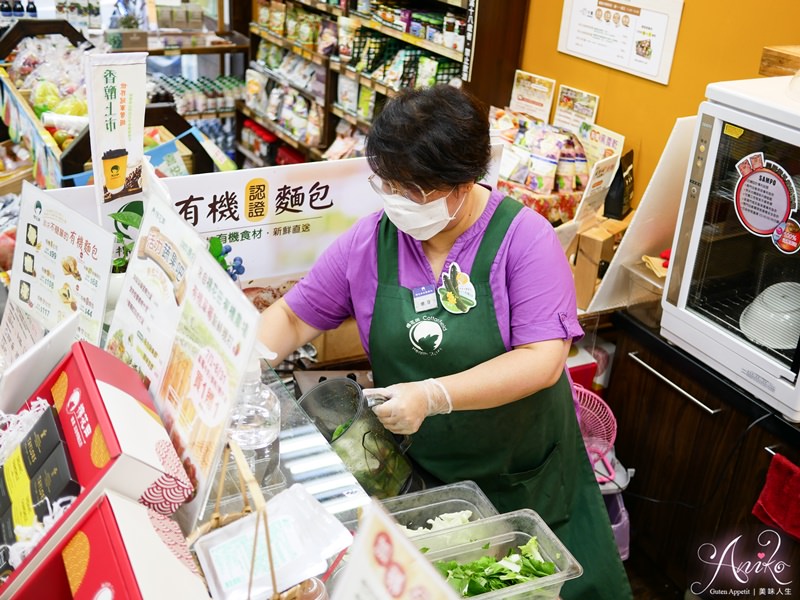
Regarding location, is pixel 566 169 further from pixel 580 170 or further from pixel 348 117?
pixel 348 117

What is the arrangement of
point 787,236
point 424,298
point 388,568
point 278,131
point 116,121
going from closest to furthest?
point 388,568 → point 116,121 → point 424,298 → point 787,236 → point 278,131

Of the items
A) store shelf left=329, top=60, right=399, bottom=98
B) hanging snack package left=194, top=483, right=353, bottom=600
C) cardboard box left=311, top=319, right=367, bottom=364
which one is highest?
store shelf left=329, top=60, right=399, bottom=98

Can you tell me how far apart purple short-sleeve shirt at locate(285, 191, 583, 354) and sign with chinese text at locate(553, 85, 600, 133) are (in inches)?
68.3

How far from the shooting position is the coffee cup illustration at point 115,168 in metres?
1.63

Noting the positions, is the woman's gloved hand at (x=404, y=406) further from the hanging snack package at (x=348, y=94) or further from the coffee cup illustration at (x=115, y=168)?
the hanging snack package at (x=348, y=94)

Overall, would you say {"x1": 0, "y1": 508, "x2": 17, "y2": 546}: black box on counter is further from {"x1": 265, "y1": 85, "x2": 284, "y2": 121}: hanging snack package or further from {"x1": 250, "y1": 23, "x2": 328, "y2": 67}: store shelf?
{"x1": 265, "y1": 85, "x2": 284, "y2": 121}: hanging snack package

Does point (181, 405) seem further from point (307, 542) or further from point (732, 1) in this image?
point (732, 1)

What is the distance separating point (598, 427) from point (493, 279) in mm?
1271

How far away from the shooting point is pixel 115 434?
1.00 m

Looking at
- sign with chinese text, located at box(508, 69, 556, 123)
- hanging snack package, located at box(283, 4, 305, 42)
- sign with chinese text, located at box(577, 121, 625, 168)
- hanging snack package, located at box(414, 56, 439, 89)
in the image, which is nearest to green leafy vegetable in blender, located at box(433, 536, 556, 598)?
sign with chinese text, located at box(577, 121, 625, 168)

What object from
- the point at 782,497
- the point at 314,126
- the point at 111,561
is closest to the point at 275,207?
the point at 111,561

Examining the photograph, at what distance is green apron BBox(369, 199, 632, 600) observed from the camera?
1.88 metres

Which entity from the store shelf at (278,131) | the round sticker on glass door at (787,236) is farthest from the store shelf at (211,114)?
the round sticker on glass door at (787,236)

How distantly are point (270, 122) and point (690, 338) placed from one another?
14.1 feet
